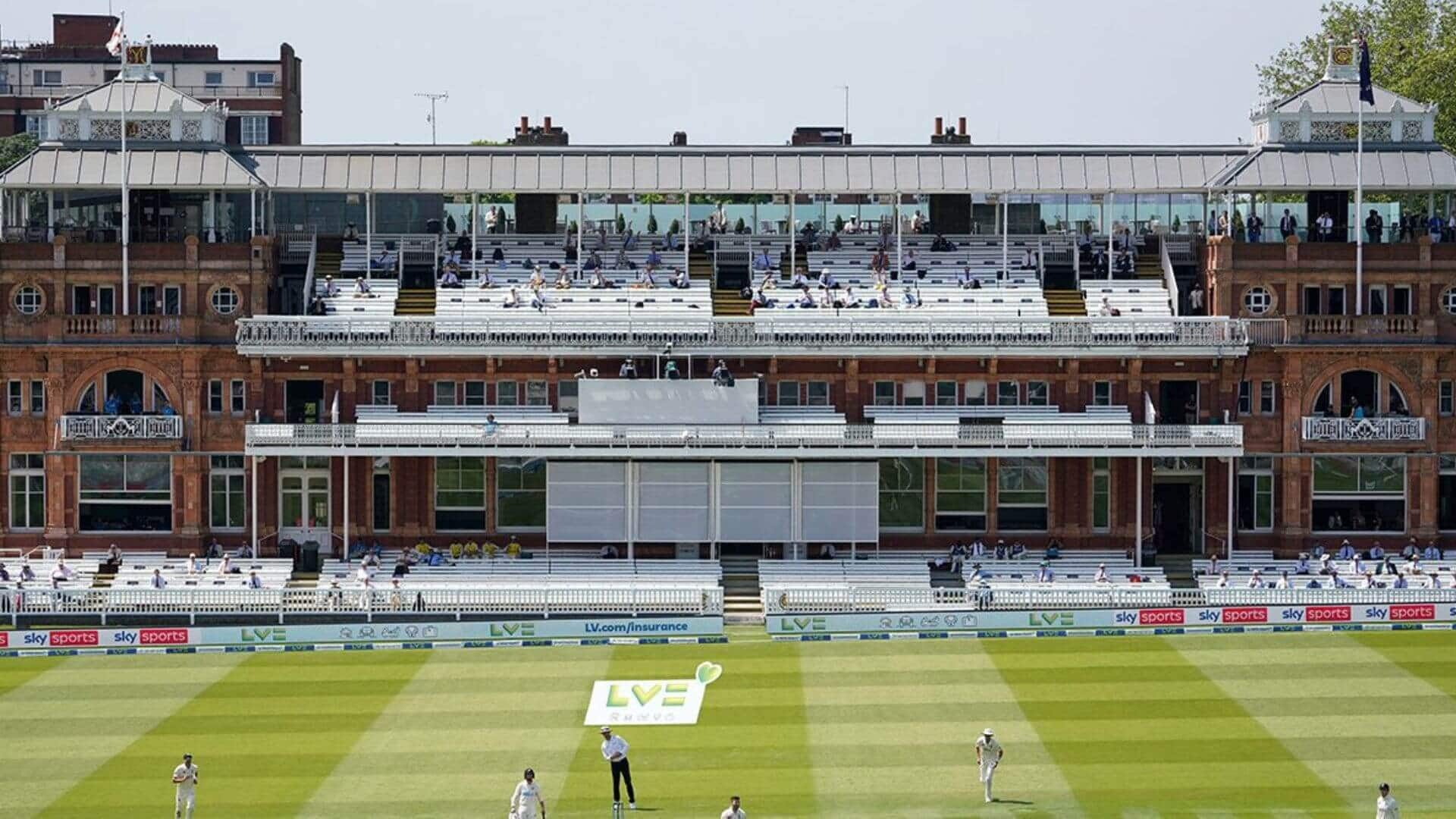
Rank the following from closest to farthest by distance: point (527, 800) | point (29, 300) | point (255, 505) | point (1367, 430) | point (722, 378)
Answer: point (527, 800) → point (722, 378) → point (255, 505) → point (1367, 430) → point (29, 300)

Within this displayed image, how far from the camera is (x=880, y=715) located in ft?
180

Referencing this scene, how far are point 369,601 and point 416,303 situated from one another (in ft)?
39.0

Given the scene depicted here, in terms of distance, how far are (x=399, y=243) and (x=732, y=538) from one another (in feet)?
48.3

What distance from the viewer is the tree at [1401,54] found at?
96250 mm

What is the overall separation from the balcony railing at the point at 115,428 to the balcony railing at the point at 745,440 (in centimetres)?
315

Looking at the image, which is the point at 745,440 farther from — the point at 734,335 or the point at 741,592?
the point at 741,592

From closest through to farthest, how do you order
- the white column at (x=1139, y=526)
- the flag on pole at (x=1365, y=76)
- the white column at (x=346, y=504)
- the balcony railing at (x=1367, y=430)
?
the white column at (x=346, y=504) → the white column at (x=1139, y=526) → the balcony railing at (x=1367, y=430) → the flag on pole at (x=1365, y=76)

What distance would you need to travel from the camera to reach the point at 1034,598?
66.9 meters

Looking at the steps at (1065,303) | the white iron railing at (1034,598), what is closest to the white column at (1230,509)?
the white iron railing at (1034,598)

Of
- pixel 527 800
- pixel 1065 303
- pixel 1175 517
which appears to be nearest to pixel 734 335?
pixel 1065 303

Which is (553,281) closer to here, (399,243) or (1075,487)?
(399,243)

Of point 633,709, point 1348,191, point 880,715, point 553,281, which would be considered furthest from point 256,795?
point 1348,191

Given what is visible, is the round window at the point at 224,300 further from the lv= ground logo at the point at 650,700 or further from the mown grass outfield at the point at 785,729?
the lv= ground logo at the point at 650,700

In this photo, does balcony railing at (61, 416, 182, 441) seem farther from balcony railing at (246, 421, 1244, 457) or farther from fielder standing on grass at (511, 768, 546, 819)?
fielder standing on grass at (511, 768, 546, 819)
